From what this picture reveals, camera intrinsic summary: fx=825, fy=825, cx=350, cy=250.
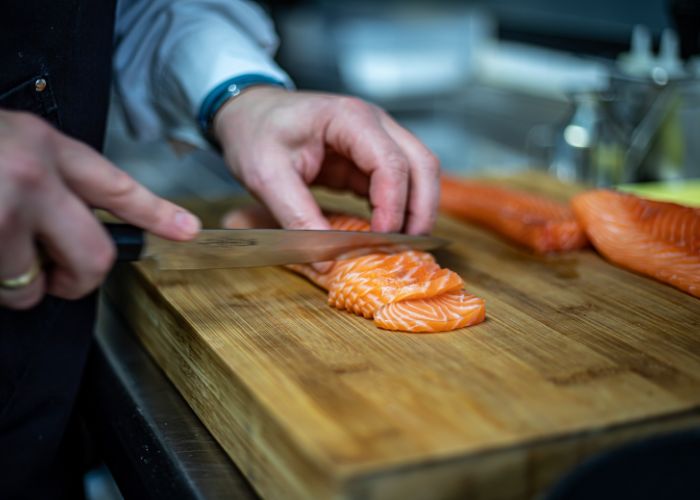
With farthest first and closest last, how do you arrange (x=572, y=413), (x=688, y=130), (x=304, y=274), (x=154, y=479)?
1. (x=688, y=130)
2. (x=304, y=274)
3. (x=154, y=479)
4. (x=572, y=413)

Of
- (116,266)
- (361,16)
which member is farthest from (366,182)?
(361,16)

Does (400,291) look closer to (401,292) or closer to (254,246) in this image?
(401,292)

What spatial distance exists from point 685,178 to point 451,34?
231cm

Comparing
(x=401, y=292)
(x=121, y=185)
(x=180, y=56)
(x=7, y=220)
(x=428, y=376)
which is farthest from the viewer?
(x=180, y=56)

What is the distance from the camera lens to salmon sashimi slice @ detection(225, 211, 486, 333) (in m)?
1.48

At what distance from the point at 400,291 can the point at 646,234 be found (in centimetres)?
68

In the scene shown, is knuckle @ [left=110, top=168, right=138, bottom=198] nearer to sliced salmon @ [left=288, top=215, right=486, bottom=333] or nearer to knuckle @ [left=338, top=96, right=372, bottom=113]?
sliced salmon @ [left=288, top=215, right=486, bottom=333]

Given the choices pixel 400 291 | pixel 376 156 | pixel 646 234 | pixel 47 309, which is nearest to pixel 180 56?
pixel 376 156

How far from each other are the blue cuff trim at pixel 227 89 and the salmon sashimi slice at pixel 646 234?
81 cm

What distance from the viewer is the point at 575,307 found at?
1618mm

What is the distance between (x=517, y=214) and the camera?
6.84 feet

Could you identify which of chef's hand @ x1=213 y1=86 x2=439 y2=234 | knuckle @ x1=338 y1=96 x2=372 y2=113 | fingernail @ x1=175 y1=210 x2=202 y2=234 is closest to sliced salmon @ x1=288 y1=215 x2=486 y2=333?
chef's hand @ x1=213 y1=86 x2=439 y2=234

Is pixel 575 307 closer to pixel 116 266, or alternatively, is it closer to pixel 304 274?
pixel 304 274

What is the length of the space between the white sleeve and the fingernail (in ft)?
2.62
